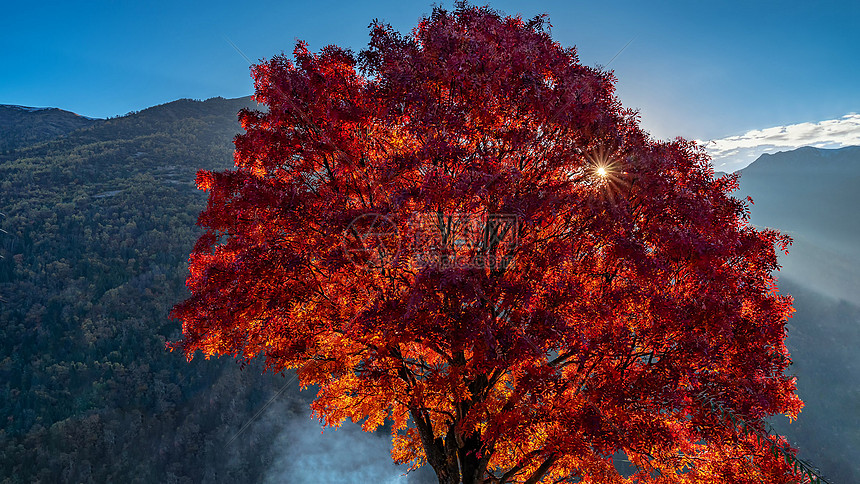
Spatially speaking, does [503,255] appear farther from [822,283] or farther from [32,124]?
[32,124]

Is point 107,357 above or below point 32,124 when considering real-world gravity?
below

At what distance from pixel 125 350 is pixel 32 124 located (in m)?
91.8

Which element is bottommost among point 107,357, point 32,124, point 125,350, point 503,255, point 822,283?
point 107,357

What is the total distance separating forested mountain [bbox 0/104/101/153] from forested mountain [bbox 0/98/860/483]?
7.10 m

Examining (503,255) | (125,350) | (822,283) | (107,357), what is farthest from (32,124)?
(822,283)

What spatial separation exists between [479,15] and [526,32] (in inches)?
31.8

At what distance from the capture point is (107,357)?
30234 mm

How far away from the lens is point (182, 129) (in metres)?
82.8

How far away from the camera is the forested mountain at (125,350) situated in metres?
24.3

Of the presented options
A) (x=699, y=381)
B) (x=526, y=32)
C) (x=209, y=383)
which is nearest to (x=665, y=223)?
(x=699, y=381)

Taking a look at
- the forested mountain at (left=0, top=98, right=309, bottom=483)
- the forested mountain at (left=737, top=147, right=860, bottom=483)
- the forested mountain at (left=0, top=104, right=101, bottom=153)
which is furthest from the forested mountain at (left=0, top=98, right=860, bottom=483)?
the forested mountain at (left=0, top=104, right=101, bottom=153)

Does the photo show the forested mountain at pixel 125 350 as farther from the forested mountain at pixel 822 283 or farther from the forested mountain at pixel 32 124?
the forested mountain at pixel 32 124

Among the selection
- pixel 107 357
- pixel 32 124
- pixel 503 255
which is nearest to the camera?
pixel 503 255

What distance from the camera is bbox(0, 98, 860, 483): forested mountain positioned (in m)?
24.3
